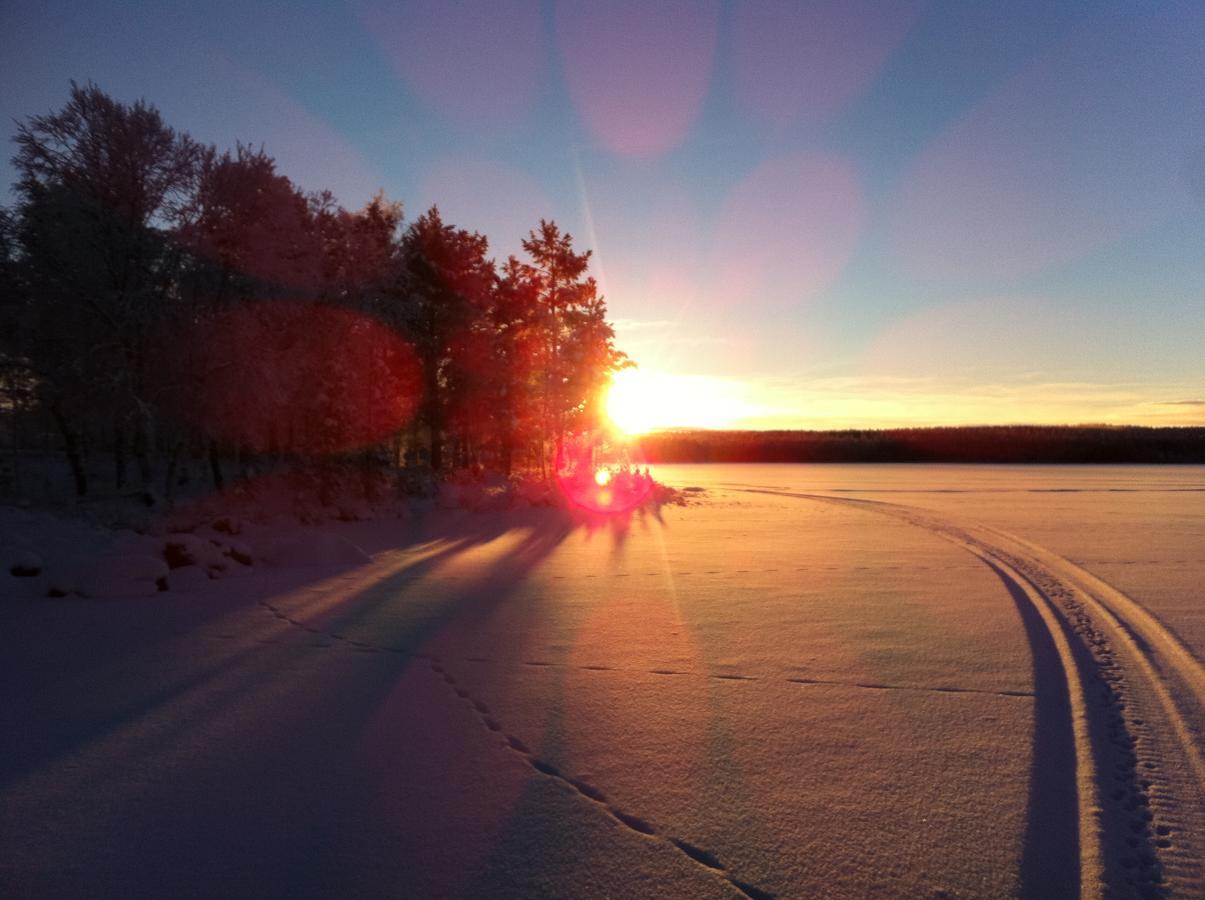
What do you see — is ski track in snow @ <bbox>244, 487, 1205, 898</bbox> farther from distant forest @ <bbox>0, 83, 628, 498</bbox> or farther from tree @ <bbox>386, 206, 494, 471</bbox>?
tree @ <bbox>386, 206, 494, 471</bbox>

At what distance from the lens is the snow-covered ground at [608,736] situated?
331 centimetres

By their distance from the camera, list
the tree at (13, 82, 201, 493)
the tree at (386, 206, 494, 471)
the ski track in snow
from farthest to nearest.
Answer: the tree at (386, 206, 494, 471) → the tree at (13, 82, 201, 493) → the ski track in snow

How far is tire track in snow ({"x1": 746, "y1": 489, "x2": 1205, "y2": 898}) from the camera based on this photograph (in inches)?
131

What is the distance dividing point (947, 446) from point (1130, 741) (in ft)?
198

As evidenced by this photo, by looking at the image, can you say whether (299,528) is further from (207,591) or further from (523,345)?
(523,345)

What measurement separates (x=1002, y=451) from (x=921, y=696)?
197 feet

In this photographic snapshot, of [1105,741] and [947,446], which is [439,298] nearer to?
[1105,741]

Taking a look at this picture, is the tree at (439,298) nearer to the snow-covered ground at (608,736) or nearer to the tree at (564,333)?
the tree at (564,333)

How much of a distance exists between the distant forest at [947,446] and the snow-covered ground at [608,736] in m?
51.7

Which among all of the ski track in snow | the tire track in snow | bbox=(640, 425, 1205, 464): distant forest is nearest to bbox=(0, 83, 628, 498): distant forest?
the ski track in snow

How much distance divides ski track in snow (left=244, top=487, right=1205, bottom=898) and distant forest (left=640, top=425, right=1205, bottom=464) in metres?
53.7

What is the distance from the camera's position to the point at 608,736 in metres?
4.77

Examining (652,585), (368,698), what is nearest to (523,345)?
(652,585)

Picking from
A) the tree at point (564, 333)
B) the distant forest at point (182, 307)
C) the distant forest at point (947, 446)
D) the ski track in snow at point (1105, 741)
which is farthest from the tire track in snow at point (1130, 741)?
the distant forest at point (947, 446)
